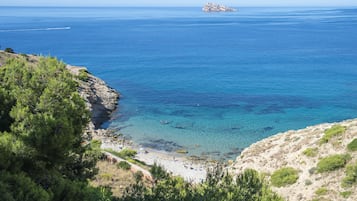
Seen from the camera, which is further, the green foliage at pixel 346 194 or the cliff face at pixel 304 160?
the cliff face at pixel 304 160

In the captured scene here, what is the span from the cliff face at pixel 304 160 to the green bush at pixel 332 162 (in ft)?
0.89

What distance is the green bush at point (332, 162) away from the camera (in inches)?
965

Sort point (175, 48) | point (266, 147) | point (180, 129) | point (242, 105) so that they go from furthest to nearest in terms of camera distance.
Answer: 1. point (175, 48)
2. point (242, 105)
3. point (180, 129)
4. point (266, 147)

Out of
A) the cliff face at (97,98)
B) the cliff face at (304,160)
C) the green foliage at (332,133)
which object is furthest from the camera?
the cliff face at (97,98)

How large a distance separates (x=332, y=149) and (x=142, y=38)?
11426 centimetres

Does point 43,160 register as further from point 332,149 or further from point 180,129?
point 180,129

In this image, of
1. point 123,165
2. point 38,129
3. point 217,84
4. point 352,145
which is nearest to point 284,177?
point 352,145

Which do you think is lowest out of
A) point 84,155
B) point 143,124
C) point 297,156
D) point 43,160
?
point 143,124

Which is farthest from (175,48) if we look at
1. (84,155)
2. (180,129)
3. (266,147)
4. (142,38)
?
(84,155)

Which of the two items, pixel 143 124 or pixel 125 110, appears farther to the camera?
pixel 125 110

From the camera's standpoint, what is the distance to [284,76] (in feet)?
242

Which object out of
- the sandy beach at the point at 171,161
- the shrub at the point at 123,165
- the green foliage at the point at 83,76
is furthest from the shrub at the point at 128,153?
the green foliage at the point at 83,76

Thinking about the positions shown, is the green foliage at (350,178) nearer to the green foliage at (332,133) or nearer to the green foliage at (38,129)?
the green foliage at (332,133)

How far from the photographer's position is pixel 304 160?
27.2m
